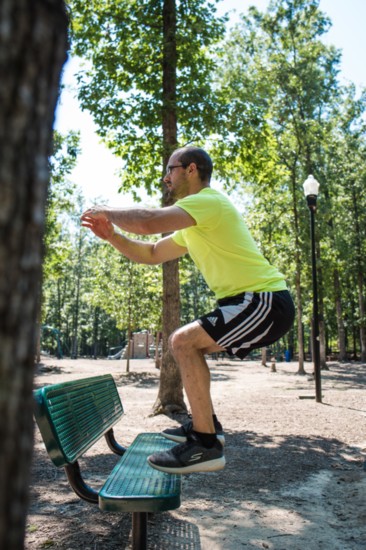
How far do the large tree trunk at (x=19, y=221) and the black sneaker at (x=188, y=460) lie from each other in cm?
220

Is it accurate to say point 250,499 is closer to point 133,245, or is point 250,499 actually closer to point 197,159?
point 133,245

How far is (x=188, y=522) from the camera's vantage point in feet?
12.4

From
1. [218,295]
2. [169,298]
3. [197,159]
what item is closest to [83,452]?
[218,295]

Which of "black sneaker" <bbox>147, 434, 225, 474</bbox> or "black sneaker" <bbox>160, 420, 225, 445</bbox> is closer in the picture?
"black sneaker" <bbox>147, 434, 225, 474</bbox>

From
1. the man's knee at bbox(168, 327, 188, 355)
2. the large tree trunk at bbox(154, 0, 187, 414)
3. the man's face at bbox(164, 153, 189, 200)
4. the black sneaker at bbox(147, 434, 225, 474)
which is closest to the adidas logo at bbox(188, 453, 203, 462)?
the black sneaker at bbox(147, 434, 225, 474)

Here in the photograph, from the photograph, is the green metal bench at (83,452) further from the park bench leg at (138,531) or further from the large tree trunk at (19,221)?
the large tree trunk at (19,221)

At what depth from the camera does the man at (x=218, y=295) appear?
290 cm

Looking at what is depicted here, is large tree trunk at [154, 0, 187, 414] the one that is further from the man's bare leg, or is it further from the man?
the man's bare leg

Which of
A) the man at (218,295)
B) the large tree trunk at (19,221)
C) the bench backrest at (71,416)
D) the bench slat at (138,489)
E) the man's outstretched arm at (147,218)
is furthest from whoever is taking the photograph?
the man at (218,295)

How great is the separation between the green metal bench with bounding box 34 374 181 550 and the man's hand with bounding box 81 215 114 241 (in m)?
0.96

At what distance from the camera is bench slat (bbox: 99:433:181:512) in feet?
7.91

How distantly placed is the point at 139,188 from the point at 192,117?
7.60ft

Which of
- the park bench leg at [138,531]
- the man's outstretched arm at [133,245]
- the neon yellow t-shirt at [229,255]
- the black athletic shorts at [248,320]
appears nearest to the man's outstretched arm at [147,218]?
the man's outstretched arm at [133,245]

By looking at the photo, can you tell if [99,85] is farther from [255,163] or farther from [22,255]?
[22,255]
